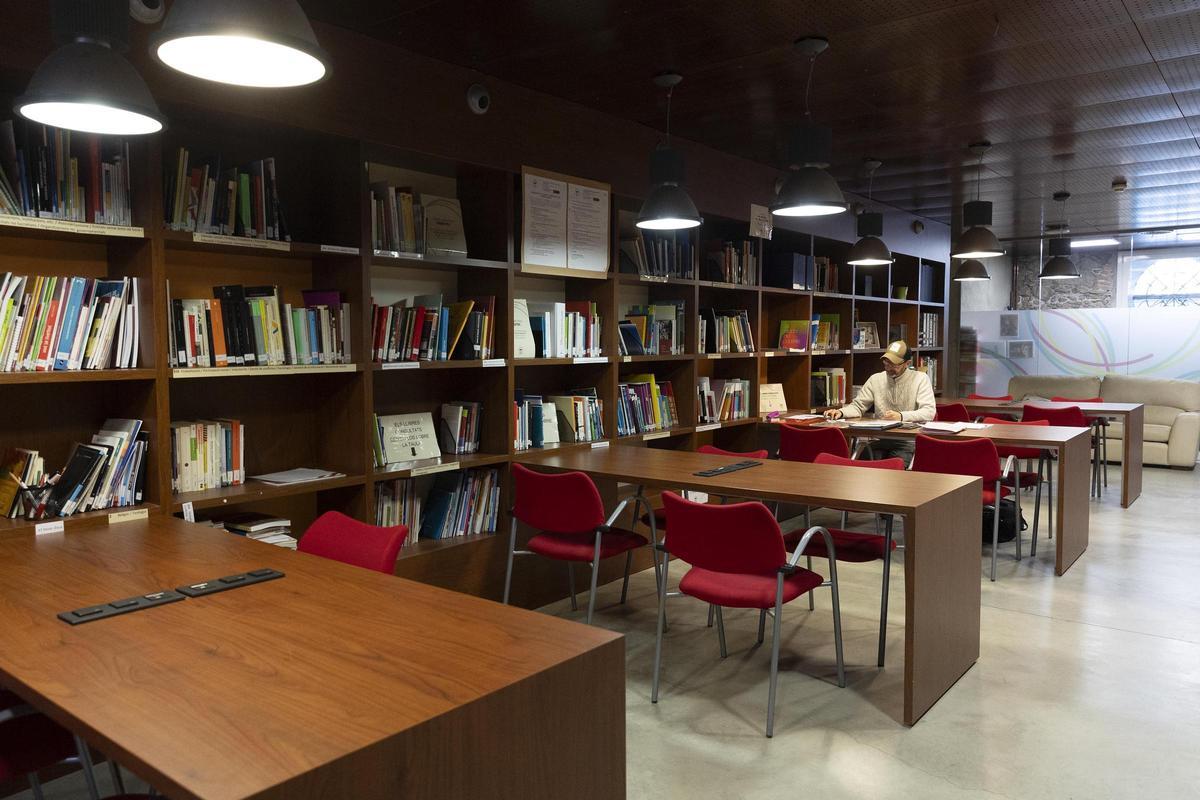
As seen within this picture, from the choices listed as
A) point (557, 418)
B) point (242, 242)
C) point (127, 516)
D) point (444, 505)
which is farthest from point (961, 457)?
point (127, 516)

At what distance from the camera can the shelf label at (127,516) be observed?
2975 mm

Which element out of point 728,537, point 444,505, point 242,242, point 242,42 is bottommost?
point 444,505

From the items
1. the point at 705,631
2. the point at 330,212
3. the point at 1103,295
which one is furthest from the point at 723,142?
the point at 1103,295

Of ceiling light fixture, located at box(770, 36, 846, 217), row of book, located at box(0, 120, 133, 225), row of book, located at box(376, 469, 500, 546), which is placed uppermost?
ceiling light fixture, located at box(770, 36, 846, 217)

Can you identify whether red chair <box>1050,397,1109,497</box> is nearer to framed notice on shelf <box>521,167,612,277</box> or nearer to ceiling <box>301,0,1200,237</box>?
ceiling <box>301,0,1200,237</box>

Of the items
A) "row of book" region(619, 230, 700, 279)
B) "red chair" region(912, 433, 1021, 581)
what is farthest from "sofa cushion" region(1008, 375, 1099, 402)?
"row of book" region(619, 230, 700, 279)

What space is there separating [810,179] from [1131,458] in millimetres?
5122

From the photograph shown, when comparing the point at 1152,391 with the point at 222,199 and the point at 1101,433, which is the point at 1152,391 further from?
the point at 222,199

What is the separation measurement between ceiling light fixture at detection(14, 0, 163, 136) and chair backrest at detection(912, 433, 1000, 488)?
4298 mm

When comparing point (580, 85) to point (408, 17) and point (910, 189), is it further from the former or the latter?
point (910, 189)

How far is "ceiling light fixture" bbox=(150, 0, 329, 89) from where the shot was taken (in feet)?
5.75

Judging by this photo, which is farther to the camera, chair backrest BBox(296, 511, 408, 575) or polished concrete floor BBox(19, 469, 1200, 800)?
polished concrete floor BBox(19, 469, 1200, 800)

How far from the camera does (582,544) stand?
13.0 ft

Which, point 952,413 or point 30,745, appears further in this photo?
point 952,413
